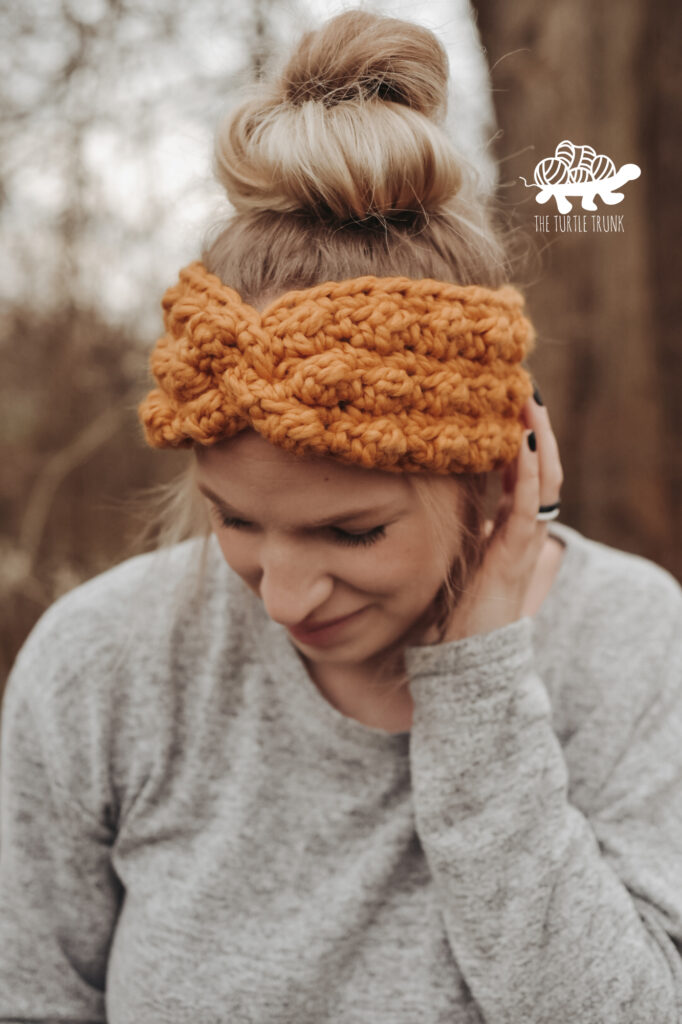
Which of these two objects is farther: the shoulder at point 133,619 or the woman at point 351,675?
the shoulder at point 133,619

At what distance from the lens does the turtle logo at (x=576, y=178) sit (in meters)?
1.46

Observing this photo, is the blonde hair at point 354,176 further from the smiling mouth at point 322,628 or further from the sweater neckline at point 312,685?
the sweater neckline at point 312,685

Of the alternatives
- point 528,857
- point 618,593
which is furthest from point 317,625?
point 618,593

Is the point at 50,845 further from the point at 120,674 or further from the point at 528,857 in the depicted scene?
the point at 528,857

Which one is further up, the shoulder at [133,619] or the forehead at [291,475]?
the forehead at [291,475]

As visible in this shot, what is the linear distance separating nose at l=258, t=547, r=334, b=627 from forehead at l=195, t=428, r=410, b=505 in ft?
0.31

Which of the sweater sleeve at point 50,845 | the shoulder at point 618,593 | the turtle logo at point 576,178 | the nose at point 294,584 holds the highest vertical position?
the turtle logo at point 576,178

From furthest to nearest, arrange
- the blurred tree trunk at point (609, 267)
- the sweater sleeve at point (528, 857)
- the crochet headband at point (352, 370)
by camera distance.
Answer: the blurred tree trunk at point (609, 267)
the sweater sleeve at point (528, 857)
the crochet headband at point (352, 370)

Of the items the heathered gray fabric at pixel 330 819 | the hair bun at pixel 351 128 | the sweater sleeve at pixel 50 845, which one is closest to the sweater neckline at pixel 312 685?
the heathered gray fabric at pixel 330 819

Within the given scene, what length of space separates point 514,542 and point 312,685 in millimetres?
409

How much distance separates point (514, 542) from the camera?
117 cm

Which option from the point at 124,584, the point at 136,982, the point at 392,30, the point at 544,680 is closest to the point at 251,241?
the point at 392,30

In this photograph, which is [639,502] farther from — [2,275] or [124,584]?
[2,275]

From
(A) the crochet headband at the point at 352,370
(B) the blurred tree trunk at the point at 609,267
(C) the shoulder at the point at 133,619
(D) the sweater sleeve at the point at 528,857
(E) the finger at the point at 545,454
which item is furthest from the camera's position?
(B) the blurred tree trunk at the point at 609,267
